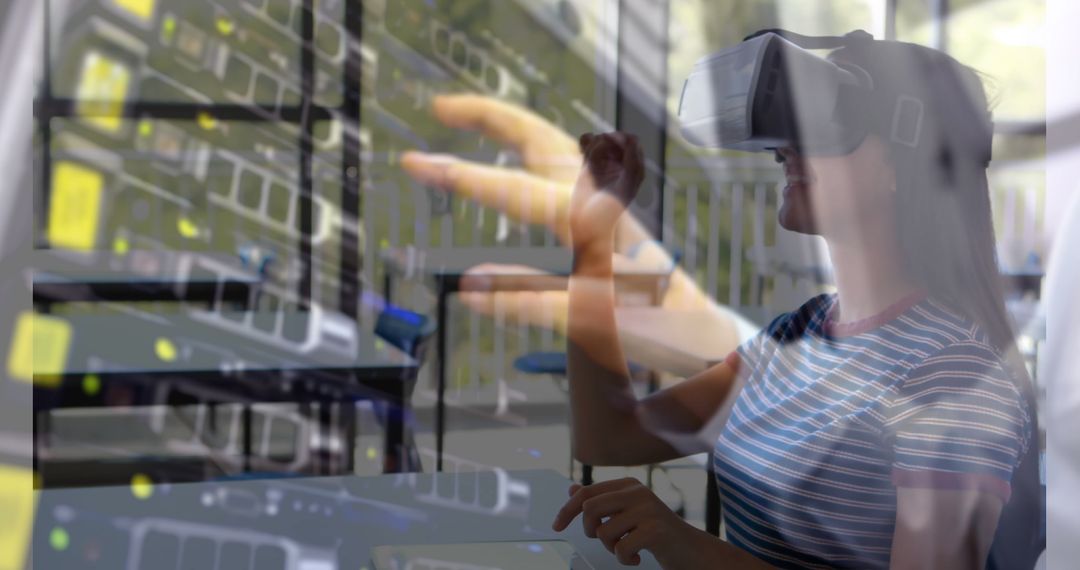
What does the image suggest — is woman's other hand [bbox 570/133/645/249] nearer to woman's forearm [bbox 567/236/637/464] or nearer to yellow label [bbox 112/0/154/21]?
woman's forearm [bbox 567/236/637/464]

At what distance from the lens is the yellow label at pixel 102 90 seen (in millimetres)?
4293

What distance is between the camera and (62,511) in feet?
2.70

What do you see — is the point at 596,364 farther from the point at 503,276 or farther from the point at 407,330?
the point at 503,276

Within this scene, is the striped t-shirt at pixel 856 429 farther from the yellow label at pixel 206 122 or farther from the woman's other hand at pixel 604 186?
the yellow label at pixel 206 122

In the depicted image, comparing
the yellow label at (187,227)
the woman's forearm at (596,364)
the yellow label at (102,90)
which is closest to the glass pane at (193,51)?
the yellow label at (102,90)

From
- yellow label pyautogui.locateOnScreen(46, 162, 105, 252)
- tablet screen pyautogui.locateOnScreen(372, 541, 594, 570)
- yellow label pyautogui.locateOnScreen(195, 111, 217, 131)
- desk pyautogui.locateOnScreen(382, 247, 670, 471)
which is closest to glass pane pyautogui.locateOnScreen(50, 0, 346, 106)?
yellow label pyautogui.locateOnScreen(195, 111, 217, 131)

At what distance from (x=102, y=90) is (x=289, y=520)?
4180mm

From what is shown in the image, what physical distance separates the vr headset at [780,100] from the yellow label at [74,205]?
3668 millimetres

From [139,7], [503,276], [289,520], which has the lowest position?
[289,520]

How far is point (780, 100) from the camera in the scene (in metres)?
0.64

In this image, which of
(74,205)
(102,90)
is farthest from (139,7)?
(74,205)

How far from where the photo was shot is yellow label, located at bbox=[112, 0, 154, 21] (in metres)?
4.70

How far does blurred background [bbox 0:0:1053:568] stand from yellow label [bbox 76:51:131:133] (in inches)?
0.5

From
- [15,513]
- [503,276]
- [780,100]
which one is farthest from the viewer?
[503,276]
